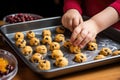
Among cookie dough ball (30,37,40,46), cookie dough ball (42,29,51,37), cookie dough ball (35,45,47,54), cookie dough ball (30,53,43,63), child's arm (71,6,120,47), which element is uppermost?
child's arm (71,6,120,47)

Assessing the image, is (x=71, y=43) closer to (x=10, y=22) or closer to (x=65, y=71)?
(x=65, y=71)

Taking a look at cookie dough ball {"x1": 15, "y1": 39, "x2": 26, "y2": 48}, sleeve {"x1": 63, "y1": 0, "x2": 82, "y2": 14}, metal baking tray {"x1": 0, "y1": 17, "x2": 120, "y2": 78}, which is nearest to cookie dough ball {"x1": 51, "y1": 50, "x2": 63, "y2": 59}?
metal baking tray {"x1": 0, "y1": 17, "x2": 120, "y2": 78}

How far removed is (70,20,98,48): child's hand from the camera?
0.90m

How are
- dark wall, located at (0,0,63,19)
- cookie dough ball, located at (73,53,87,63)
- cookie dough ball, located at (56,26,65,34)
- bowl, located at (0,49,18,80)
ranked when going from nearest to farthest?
1. bowl, located at (0,49,18,80)
2. cookie dough ball, located at (73,53,87,63)
3. cookie dough ball, located at (56,26,65,34)
4. dark wall, located at (0,0,63,19)

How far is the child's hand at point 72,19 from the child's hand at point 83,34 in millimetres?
70

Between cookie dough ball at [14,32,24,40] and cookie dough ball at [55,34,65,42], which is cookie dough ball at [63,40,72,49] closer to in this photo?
cookie dough ball at [55,34,65,42]

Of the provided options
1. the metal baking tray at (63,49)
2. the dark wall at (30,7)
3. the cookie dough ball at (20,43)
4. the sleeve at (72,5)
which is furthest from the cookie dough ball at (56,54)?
the dark wall at (30,7)

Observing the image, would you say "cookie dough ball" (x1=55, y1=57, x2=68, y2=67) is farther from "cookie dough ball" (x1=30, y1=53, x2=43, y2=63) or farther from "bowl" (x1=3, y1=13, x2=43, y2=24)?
"bowl" (x1=3, y1=13, x2=43, y2=24)

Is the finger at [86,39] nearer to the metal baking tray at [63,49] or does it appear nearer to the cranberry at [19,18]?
the metal baking tray at [63,49]

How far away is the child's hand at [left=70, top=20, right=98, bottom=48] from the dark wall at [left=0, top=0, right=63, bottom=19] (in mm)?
727

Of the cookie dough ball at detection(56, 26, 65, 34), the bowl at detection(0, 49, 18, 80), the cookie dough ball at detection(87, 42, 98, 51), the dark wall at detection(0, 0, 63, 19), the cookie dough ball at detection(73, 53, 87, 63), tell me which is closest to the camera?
the bowl at detection(0, 49, 18, 80)

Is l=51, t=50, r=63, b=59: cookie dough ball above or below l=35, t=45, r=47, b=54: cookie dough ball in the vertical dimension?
below

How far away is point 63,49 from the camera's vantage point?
3.20 ft

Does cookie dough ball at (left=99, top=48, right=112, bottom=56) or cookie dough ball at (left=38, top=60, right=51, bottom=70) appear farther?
cookie dough ball at (left=99, top=48, right=112, bottom=56)
